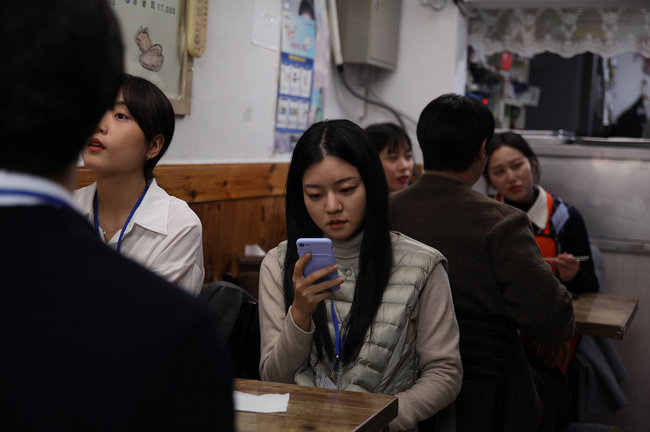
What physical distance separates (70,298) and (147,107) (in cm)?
161

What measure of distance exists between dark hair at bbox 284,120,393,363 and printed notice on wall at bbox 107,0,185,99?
107 cm

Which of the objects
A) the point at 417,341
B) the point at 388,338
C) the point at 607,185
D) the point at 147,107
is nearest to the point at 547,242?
the point at 607,185

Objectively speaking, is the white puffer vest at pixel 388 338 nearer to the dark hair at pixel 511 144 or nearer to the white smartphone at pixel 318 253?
the white smartphone at pixel 318 253

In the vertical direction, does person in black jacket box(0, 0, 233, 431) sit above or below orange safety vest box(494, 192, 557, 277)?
above

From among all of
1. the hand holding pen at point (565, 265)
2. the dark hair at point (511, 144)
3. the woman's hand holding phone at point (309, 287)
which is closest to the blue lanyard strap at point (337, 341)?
the woman's hand holding phone at point (309, 287)

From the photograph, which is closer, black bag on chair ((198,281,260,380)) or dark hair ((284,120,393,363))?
dark hair ((284,120,393,363))

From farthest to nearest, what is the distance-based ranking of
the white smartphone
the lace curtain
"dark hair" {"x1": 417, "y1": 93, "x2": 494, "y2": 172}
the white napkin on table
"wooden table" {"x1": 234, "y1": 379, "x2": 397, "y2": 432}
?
the lace curtain → "dark hair" {"x1": 417, "y1": 93, "x2": 494, "y2": 172} → the white smartphone → the white napkin on table → "wooden table" {"x1": 234, "y1": 379, "x2": 397, "y2": 432}

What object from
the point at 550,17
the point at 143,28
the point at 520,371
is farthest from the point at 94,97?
the point at 550,17

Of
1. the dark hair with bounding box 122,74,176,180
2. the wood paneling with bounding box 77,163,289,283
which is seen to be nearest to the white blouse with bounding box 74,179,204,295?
→ the dark hair with bounding box 122,74,176,180

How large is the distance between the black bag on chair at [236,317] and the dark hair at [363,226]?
0.26 metres

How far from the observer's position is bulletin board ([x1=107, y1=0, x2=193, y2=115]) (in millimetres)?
2785

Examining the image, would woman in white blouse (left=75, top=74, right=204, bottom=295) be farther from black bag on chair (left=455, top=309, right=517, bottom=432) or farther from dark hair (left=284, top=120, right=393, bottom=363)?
black bag on chair (left=455, top=309, right=517, bottom=432)

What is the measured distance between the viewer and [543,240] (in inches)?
134

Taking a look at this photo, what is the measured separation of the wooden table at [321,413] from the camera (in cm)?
138
